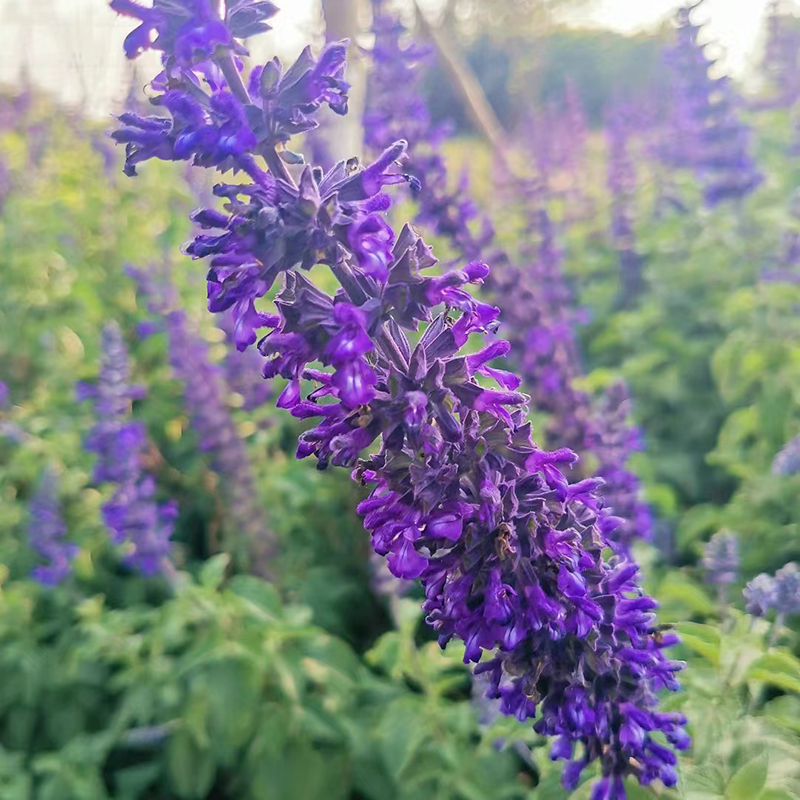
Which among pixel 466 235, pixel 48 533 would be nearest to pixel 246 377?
pixel 48 533

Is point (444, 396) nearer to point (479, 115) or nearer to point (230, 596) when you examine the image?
point (230, 596)

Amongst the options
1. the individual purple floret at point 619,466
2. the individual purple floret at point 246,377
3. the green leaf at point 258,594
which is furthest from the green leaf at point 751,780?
the individual purple floret at point 246,377

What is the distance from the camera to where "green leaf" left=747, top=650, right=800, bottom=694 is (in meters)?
2.24

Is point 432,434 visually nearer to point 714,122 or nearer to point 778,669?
point 778,669

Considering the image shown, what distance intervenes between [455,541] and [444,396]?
0.33 metres

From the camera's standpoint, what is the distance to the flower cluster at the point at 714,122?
6246mm

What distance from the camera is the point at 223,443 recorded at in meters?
4.96

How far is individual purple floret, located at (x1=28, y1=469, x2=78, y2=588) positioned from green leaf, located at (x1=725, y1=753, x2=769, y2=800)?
12.3ft

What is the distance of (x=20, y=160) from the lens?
32.5 ft

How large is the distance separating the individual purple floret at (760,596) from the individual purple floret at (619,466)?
84 centimetres

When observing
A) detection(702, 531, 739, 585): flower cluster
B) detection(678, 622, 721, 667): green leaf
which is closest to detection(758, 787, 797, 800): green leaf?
detection(678, 622, 721, 667): green leaf

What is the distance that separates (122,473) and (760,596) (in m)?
3.36

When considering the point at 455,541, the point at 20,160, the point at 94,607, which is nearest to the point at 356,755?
the point at 94,607

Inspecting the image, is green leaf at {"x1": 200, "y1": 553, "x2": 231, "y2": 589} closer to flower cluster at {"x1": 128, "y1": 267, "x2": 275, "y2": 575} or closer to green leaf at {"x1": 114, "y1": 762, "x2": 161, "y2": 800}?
flower cluster at {"x1": 128, "y1": 267, "x2": 275, "y2": 575}
